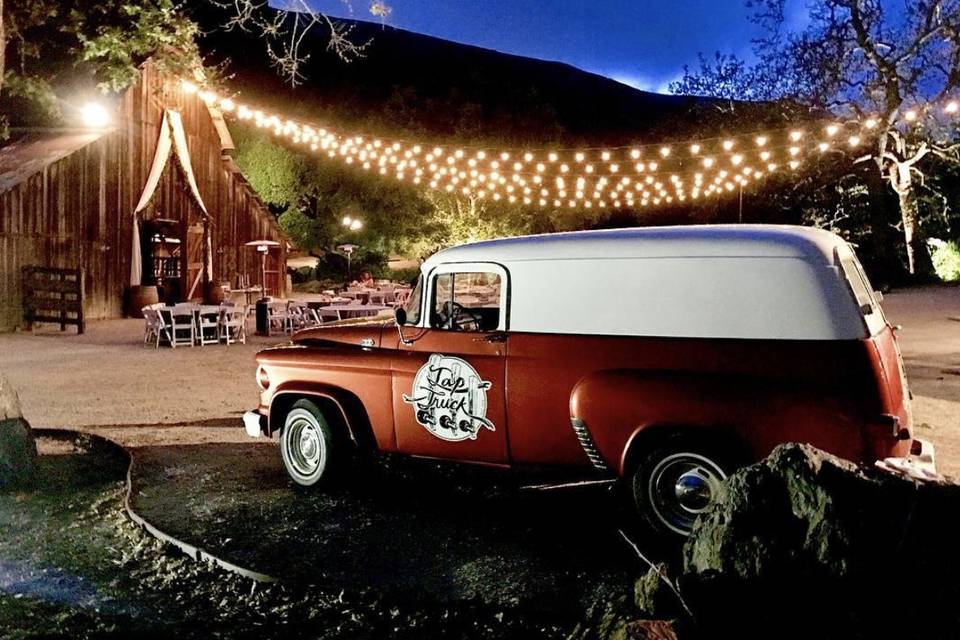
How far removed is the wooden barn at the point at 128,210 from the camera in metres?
24.1

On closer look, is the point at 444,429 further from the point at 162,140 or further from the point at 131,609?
the point at 162,140

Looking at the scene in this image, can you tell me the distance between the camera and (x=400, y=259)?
51875 millimetres

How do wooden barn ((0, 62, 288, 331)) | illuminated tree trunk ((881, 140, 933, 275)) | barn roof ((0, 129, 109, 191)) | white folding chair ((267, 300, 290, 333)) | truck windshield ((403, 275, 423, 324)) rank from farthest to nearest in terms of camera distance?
illuminated tree trunk ((881, 140, 933, 275)) → barn roof ((0, 129, 109, 191)) → wooden barn ((0, 62, 288, 331)) → white folding chair ((267, 300, 290, 333)) → truck windshield ((403, 275, 423, 324))

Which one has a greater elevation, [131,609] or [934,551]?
[934,551]

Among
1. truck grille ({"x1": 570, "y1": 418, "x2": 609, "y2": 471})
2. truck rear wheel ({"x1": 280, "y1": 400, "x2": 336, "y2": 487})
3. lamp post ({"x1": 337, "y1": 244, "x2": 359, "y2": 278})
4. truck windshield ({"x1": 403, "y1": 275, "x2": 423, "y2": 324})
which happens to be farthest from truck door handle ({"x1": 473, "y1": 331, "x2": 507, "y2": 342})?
lamp post ({"x1": 337, "y1": 244, "x2": 359, "y2": 278})

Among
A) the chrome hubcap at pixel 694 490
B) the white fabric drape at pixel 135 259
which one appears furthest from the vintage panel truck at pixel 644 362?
the white fabric drape at pixel 135 259

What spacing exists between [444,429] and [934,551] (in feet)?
13.7

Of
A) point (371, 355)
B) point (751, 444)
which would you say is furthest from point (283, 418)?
point (751, 444)

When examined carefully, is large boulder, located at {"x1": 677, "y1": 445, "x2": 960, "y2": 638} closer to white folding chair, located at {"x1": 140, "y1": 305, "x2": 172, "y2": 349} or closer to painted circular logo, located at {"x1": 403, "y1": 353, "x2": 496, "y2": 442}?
painted circular logo, located at {"x1": 403, "y1": 353, "x2": 496, "y2": 442}

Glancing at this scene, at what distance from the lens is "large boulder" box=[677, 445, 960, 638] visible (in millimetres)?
2543

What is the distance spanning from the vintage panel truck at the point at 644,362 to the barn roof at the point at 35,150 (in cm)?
Answer: 2127

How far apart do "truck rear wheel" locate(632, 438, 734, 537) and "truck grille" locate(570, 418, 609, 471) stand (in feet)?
0.86

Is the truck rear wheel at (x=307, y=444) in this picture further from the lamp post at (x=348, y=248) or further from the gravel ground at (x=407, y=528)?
the lamp post at (x=348, y=248)

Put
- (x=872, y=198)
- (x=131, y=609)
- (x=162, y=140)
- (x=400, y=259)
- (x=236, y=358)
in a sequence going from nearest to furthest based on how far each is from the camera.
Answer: (x=131, y=609)
(x=236, y=358)
(x=162, y=140)
(x=872, y=198)
(x=400, y=259)
